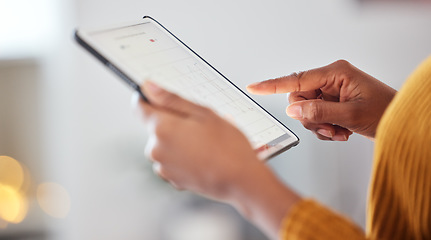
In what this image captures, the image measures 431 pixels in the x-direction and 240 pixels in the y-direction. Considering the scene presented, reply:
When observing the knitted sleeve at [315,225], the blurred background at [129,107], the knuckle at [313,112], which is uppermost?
the knitted sleeve at [315,225]

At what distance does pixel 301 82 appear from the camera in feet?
2.66

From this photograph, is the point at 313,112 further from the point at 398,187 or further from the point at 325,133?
the point at 398,187

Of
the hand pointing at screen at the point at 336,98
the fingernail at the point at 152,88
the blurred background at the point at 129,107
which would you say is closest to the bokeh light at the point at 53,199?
the blurred background at the point at 129,107

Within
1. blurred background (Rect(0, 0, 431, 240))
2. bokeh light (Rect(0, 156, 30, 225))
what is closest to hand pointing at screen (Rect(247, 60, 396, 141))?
blurred background (Rect(0, 0, 431, 240))

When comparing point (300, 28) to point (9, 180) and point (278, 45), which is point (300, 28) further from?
point (9, 180)

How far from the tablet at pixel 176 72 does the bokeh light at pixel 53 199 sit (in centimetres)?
172

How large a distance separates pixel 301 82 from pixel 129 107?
1.53 meters

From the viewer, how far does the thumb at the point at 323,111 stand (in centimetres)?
77

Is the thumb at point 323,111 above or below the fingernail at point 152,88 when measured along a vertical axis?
below

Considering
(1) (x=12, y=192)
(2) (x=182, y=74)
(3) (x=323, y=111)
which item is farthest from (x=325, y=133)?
(1) (x=12, y=192)

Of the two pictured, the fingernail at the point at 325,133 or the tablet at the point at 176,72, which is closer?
the tablet at the point at 176,72

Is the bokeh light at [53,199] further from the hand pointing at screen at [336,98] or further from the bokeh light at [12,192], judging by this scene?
the hand pointing at screen at [336,98]

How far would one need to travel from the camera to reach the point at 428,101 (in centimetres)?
47

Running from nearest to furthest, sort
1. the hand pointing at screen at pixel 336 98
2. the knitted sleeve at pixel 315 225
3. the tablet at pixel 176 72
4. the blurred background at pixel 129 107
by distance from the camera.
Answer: the knitted sleeve at pixel 315 225
the tablet at pixel 176 72
the hand pointing at screen at pixel 336 98
the blurred background at pixel 129 107
